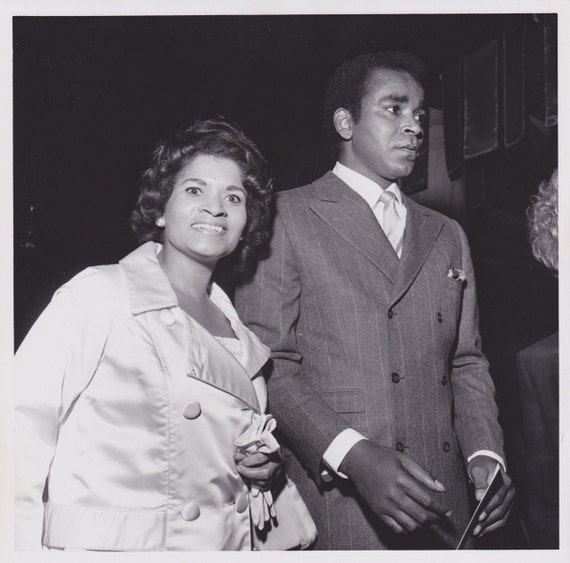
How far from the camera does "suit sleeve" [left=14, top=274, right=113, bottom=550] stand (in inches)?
57.0

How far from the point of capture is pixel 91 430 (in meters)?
1.49

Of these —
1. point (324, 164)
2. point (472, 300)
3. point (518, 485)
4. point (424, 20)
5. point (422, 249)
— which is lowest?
point (518, 485)

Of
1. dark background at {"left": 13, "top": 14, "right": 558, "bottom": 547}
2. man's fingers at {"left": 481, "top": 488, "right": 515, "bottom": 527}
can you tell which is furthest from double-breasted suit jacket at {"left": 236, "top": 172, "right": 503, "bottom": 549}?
dark background at {"left": 13, "top": 14, "right": 558, "bottom": 547}

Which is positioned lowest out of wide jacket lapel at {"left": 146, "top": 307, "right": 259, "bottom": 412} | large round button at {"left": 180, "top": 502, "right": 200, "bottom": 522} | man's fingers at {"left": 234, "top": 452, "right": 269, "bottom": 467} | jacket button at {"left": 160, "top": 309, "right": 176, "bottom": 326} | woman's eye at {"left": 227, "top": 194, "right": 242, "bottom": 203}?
large round button at {"left": 180, "top": 502, "right": 200, "bottom": 522}

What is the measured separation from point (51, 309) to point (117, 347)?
0.17 m

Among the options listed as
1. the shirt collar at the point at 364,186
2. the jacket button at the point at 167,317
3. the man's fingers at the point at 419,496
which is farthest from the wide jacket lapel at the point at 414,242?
the jacket button at the point at 167,317

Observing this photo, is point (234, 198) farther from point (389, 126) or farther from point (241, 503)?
point (241, 503)

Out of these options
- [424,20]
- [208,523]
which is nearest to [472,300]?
[424,20]

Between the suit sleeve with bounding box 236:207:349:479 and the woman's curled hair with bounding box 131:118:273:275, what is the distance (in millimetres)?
59

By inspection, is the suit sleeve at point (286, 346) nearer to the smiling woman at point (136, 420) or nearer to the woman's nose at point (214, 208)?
the smiling woman at point (136, 420)

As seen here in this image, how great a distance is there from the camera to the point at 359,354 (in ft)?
5.68

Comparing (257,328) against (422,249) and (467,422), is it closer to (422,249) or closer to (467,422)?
(422,249)

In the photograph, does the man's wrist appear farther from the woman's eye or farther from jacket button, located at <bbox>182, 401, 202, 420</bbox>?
the woman's eye

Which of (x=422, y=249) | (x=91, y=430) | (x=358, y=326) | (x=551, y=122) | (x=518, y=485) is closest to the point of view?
(x=91, y=430)
